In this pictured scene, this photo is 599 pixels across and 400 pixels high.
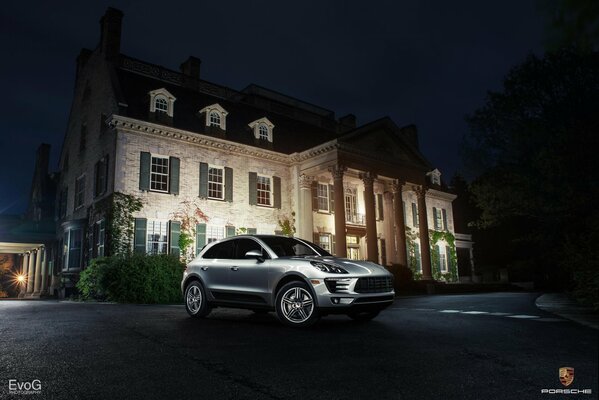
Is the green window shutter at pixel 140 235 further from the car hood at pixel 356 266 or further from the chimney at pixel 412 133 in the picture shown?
the chimney at pixel 412 133

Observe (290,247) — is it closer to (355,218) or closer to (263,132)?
(263,132)

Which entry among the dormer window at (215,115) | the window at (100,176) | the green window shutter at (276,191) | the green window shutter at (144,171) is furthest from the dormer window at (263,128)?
the window at (100,176)

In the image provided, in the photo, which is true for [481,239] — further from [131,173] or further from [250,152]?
[131,173]

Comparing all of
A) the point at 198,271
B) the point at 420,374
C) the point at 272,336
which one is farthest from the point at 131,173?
the point at 420,374

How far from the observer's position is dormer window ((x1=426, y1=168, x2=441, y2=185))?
3659 cm

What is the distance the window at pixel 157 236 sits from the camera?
19484 mm

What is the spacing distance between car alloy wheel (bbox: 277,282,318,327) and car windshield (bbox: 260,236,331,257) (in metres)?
0.94

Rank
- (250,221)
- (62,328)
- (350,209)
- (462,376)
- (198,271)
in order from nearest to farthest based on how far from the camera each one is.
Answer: (462,376)
(62,328)
(198,271)
(250,221)
(350,209)

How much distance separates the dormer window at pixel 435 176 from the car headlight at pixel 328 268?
1244 inches

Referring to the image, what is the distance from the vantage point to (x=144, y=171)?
19734 millimetres

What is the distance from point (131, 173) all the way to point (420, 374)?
18002mm

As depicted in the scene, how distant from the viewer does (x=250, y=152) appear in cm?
2378

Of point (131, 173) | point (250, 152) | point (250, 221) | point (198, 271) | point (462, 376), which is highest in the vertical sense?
point (250, 152)

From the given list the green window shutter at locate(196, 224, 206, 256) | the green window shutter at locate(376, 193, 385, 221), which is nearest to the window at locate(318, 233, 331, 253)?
the green window shutter at locate(376, 193, 385, 221)
